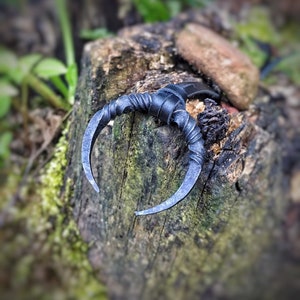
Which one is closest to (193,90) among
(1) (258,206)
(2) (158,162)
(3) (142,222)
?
(2) (158,162)

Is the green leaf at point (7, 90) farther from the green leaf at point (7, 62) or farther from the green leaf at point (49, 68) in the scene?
the green leaf at point (49, 68)

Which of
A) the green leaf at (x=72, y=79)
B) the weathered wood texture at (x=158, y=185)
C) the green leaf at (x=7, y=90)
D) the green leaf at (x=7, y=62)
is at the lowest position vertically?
the weathered wood texture at (x=158, y=185)

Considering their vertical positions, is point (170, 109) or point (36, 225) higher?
point (170, 109)

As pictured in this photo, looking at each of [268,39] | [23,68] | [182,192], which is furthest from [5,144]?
[268,39]

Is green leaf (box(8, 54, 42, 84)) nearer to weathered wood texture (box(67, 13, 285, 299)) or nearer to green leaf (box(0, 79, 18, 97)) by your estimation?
green leaf (box(0, 79, 18, 97))

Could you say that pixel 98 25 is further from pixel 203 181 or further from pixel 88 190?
pixel 203 181

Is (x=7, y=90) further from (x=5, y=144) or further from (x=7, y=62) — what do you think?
(x=5, y=144)

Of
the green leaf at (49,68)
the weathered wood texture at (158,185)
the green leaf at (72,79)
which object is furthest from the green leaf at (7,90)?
the weathered wood texture at (158,185)

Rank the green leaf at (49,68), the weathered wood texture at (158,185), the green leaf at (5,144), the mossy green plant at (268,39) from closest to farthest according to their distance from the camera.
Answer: the weathered wood texture at (158,185), the green leaf at (49,68), the green leaf at (5,144), the mossy green plant at (268,39)
